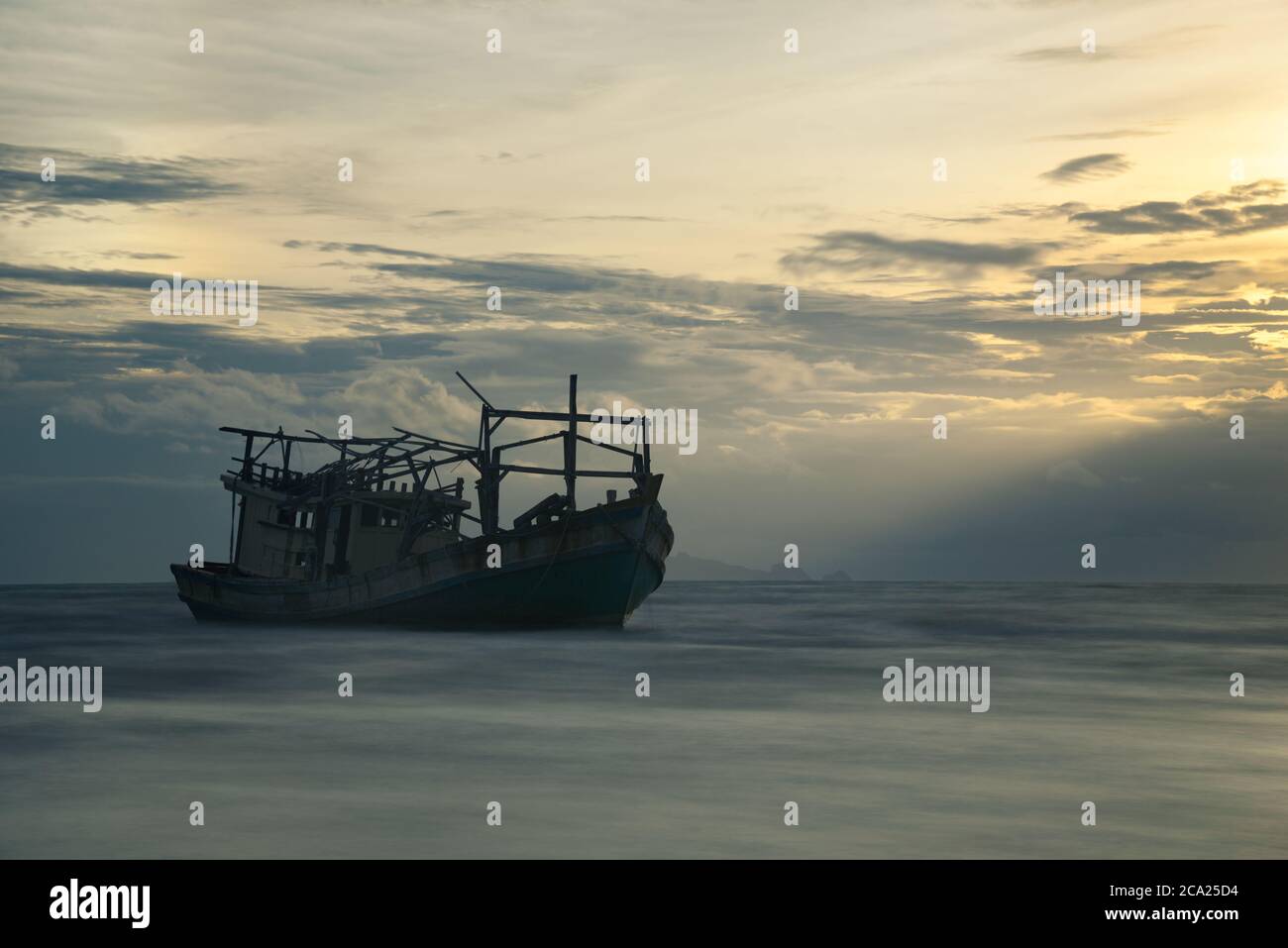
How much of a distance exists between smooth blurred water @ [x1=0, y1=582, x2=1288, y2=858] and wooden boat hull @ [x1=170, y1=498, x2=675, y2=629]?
1321 mm

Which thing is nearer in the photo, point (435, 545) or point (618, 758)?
point (618, 758)

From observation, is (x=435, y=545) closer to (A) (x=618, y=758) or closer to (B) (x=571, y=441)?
(B) (x=571, y=441)

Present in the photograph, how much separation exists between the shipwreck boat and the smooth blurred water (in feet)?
5.54

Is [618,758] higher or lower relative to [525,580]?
lower

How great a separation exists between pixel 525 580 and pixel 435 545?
5870 mm

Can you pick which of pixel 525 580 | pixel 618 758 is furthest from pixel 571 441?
pixel 618 758

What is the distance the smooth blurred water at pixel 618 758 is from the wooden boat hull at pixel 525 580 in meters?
1.32

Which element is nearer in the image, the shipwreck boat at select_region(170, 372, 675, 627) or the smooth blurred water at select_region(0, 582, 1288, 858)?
the smooth blurred water at select_region(0, 582, 1288, 858)

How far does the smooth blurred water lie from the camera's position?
15406 millimetres

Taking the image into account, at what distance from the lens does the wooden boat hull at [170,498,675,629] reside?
42.1m

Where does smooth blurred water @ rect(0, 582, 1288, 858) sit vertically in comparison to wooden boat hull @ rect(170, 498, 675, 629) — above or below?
below

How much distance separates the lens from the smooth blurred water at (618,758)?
15406mm

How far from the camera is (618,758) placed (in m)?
21.4
